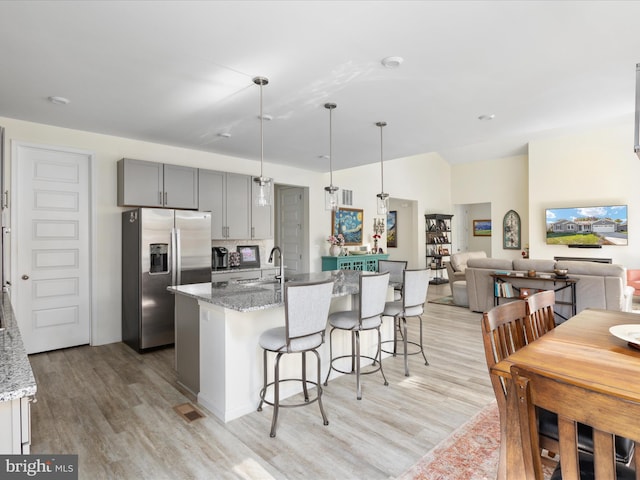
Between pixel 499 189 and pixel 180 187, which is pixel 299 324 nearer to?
pixel 180 187

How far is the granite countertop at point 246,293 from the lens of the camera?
2457 mm

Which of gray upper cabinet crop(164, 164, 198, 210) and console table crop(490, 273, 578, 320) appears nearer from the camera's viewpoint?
gray upper cabinet crop(164, 164, 198, 210)

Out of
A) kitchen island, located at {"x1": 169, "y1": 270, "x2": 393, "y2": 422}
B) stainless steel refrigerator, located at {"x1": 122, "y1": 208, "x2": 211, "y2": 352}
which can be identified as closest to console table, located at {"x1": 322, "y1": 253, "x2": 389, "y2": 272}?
stainless steel refrigerator, located at {"x1": 122, "y1": 208, "x2": 211, "y2": 352}

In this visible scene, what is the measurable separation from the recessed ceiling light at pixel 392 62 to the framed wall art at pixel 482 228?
968 centimetres

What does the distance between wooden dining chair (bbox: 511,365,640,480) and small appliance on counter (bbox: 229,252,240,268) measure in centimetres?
490

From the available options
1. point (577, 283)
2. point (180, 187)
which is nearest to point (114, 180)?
point (180, 187)

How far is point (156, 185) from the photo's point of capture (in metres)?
4.54

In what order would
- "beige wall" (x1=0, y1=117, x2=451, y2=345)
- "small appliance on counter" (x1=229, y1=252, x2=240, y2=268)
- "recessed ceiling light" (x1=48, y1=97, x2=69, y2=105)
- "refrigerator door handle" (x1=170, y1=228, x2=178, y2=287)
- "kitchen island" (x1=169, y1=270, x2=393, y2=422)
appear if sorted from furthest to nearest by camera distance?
1. "small appliance on counter" (x1=229, y1=252, x2=240, y2=268)
2. "refrigerator door handle" (x1=170, y1=228, x2=178, y2=287)
3. "beige wall" (x1=0, y1=117, x2=451, y2=345)
4. "recessed ceiling light" (x1=48, y1=97, x2=69, y2=105)
5. "kitchen island" (x1=169, y1=270, x2=393, y2=422)

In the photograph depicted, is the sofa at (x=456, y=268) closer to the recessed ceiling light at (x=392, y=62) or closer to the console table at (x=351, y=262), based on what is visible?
the console table at (x=351, y=262)

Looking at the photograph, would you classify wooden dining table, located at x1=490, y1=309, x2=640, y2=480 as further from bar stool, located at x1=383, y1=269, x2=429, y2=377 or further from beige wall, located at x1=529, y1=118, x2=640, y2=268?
beige wall, located at x1=529, y1=118, x2=640, y2=268

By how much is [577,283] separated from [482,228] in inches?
261

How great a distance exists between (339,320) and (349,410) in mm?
709

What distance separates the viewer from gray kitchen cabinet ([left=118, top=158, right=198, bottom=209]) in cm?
434

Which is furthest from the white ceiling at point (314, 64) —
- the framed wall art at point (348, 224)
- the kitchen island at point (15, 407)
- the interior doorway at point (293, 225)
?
the framed wall art at point (348, 224)
